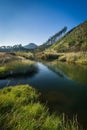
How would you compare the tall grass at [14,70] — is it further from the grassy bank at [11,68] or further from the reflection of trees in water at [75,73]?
the reflection of trees in water at [75,73]

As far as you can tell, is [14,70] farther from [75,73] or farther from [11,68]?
[75,73]

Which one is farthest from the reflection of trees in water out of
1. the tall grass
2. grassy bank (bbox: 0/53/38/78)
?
the tall grass

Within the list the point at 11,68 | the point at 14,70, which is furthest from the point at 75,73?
the point at 11,68

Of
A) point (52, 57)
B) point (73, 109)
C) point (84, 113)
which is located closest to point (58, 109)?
point (73, 109)

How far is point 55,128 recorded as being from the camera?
31.1ft

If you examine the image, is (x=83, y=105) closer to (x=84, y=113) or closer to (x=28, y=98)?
(x=84, y=113)

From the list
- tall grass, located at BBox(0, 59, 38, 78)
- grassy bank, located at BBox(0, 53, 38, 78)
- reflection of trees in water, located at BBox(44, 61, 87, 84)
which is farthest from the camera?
grassy bank, located at BBox(0, 53, 38, 78)

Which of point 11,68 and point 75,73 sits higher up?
point 11,68

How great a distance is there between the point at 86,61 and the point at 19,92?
59339 millimetres

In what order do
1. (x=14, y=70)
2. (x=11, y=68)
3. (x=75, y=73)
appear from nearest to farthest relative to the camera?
1. (x=75, y=73)
2. (x=14, y=70)
3. (x=11, y=68)

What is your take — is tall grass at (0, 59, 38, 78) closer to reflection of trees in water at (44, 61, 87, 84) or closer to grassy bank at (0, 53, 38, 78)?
grassy bank at (0, 53, 38, 78)

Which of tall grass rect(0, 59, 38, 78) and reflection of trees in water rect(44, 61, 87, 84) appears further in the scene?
tall grass rect(0, 59, 38, 78)

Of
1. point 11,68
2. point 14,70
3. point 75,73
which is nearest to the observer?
point 75,73

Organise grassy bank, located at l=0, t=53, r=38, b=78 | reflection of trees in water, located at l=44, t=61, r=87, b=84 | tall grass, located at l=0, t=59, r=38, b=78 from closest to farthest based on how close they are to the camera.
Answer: reflection of trees in water, located at l=44, t=61, r=87, b=84 → tall grass, located at l=0, t=59, r=38, b=78 → grassy bank, located at l=0, t=53, r=38, b=78
